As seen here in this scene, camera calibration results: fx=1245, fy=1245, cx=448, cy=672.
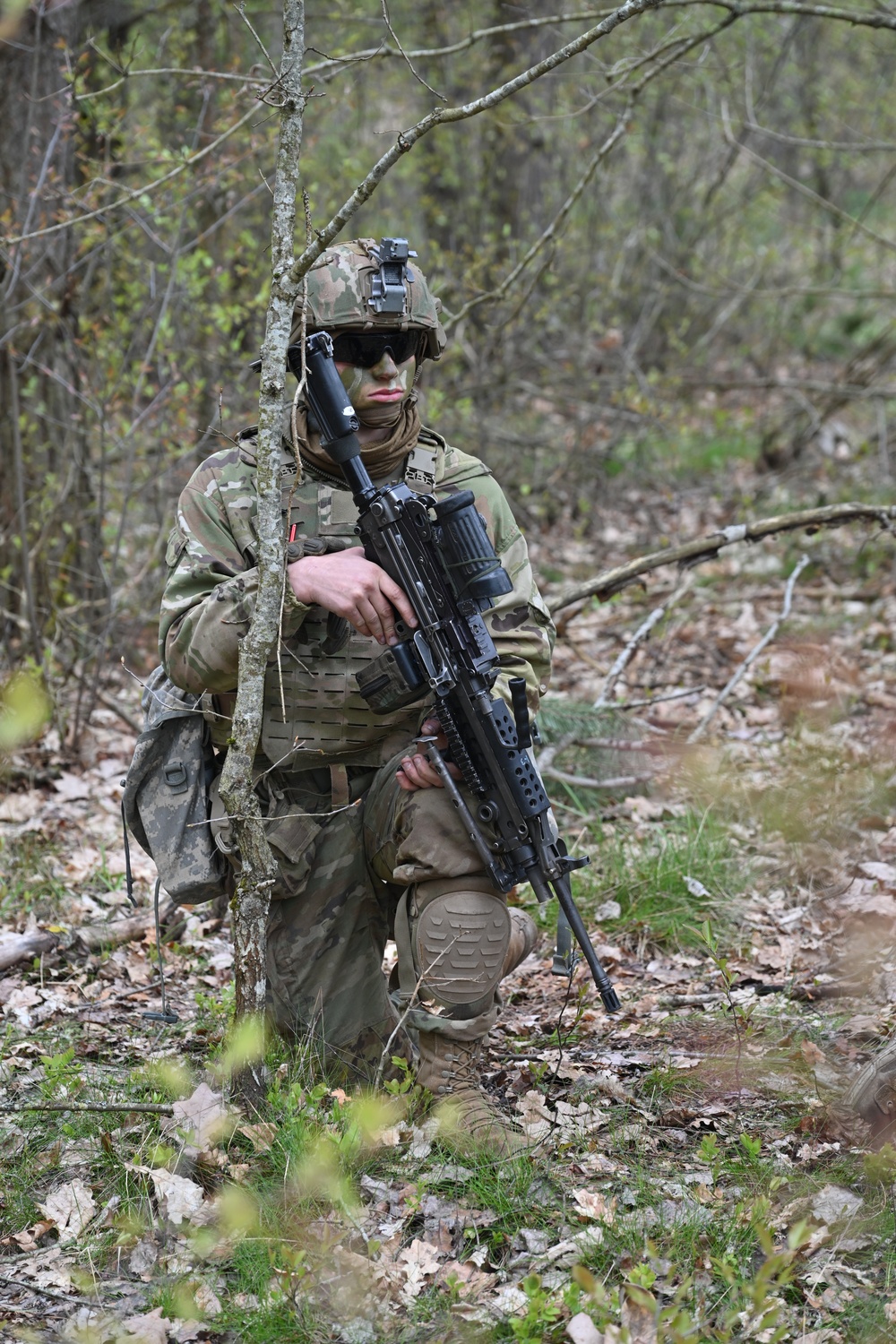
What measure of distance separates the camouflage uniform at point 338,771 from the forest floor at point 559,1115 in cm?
30

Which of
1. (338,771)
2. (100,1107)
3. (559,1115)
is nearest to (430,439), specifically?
(338,771)

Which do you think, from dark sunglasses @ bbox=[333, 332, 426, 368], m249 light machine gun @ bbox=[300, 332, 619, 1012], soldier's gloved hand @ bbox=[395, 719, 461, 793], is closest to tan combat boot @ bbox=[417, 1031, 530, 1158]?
m249 light machine gun @ bbox=[300, 332, 619, 1012]

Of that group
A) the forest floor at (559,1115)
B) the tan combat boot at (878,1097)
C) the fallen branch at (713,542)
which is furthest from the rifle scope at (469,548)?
the fallen branch at (713,542)

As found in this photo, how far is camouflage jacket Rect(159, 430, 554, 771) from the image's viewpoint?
3.22 metres

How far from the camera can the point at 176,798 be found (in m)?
3.33

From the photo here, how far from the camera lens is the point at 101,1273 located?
8.30ft

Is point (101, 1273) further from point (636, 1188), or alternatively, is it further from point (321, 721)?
point (321, 721)

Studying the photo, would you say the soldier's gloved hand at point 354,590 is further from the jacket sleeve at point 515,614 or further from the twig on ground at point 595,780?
the twig on ground at point 595,780

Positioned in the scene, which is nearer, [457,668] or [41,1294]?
[41,1294]

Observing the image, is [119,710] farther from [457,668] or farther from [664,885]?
[457,668]

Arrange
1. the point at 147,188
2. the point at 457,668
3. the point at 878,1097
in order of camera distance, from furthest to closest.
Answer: the point at 147,188 → the point at 457,668 → the point at 878,1097

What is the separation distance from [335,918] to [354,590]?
1121 mm

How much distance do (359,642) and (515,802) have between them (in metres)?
0.64

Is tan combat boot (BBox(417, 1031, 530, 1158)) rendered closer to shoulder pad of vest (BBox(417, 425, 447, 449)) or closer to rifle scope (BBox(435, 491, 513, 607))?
rifle scope (BBox(435, 491, 513, 607))
